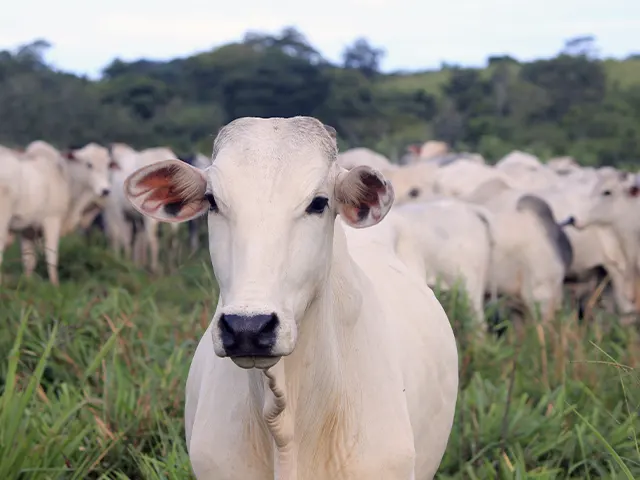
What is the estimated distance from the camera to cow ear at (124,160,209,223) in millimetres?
2865

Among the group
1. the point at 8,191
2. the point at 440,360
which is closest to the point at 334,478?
the point at 440,360

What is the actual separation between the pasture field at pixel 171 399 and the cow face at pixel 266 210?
104 cm

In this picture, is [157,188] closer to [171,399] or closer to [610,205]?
[171,399]

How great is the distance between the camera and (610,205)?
1009 centimetres

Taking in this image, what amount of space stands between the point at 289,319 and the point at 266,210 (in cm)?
30

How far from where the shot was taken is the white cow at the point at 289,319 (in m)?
2.51

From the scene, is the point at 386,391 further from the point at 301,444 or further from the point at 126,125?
the point at 126,125

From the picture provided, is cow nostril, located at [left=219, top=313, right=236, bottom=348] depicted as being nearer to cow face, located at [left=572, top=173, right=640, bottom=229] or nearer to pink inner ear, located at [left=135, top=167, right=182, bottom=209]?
pink inner ear, located at [left=135, top=167, right=182, bottom=209]

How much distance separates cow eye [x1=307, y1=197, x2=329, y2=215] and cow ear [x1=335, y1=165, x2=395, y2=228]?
11 cm

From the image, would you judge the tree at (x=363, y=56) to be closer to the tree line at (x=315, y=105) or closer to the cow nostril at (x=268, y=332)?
the tree line at (x=315, y=105)

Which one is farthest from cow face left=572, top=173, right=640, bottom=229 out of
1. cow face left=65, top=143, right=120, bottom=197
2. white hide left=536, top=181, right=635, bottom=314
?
cow face left=65, top=143, right=120, bottom=197

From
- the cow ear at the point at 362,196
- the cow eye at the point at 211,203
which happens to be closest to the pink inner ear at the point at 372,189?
the cow ear at the point at 362,196

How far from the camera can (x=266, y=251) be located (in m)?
2.52

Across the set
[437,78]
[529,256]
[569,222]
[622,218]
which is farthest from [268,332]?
[437,78]
